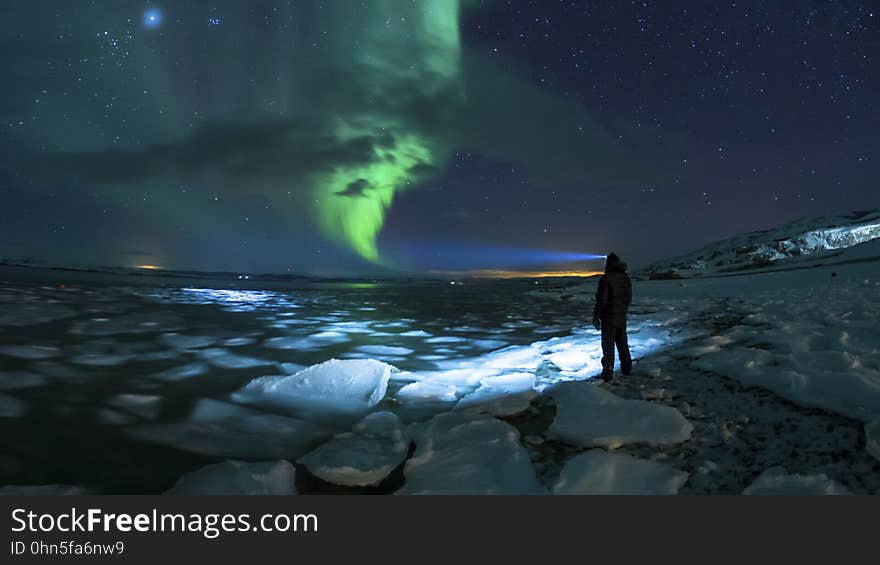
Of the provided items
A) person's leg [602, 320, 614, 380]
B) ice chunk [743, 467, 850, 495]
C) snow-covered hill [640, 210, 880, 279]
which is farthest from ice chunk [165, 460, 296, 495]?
snow-covered hill [640, 210, 880, 279]

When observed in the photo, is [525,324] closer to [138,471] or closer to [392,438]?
[392,438]

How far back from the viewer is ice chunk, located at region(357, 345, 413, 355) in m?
6.82

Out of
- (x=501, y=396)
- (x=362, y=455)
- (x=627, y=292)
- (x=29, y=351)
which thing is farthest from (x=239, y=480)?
(x=29, y=351)

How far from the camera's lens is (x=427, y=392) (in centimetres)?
450

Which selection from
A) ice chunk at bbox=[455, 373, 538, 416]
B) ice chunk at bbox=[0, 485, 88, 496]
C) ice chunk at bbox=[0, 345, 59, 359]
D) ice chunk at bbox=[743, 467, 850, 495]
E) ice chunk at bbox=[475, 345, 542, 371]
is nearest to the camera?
ice chunk at bbox=[743, 467, 850, 495]

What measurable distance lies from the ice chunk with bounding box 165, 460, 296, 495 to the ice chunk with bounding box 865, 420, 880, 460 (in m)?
3.75

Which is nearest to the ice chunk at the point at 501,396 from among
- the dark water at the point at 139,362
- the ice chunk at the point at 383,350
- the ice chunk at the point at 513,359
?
the ice chunk at the point at 513,359

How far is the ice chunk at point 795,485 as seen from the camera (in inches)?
85.3

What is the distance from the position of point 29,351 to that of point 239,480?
18.9ft

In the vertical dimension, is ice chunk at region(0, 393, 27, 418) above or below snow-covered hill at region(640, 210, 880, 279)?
below

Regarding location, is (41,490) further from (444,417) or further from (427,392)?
(427,392)

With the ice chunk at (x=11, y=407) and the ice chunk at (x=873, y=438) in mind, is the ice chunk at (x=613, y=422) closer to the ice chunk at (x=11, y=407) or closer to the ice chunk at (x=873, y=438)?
the ice chunk at (x=873, y=438)

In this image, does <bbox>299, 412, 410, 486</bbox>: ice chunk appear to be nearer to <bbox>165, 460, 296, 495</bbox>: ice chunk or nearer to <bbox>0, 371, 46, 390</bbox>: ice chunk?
<bbox>165, 460, 296, 495</bbox>: ice chunk

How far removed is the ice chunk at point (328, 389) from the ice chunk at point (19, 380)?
2.28m
